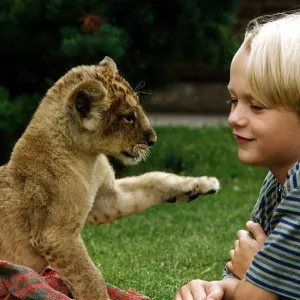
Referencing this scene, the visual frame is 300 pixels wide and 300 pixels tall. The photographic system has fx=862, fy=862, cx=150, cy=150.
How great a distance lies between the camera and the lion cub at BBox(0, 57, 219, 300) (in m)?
3.64

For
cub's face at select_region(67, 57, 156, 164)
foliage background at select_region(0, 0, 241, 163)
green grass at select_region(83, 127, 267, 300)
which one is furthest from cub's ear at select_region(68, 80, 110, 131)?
foliage background at select_region(0, 0, 241, 163)

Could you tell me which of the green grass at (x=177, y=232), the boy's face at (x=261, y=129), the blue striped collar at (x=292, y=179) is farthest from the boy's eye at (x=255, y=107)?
the green grass at (x=177, y=232)

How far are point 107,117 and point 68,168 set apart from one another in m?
0.29

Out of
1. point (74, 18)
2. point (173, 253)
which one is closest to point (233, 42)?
point (74, 18)

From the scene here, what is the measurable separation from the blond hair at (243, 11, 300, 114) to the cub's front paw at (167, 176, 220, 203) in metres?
1.00

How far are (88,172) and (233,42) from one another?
449 centimetres

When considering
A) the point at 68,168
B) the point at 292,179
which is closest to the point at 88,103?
the point at 68,168

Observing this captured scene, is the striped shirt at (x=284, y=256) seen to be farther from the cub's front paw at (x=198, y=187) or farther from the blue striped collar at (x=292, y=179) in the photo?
the cub's front paw at (x=198, y=187)

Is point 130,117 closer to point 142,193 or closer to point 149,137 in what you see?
point 149,137

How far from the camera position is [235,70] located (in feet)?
10.8

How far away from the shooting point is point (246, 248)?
134 inches

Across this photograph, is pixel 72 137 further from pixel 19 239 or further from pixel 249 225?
pixel 249 225

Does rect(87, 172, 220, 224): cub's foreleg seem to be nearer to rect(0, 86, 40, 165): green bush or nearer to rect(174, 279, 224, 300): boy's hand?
rect(174, 279, 224, 300): boy's hand

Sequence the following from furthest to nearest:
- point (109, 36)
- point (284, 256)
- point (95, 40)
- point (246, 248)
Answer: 1. point (109, 36)
2. point (95, 40)
3. point (246, 248)
4. point (284, 256)
